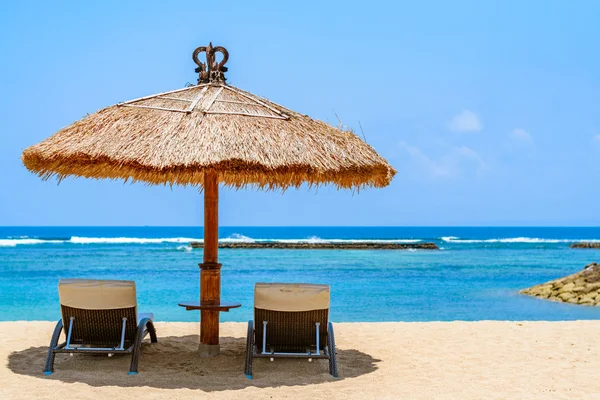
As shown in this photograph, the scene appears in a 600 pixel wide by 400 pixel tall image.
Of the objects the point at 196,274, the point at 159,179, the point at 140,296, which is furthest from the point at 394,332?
the point at 196,274

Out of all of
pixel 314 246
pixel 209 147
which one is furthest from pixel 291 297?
pixel 314 246

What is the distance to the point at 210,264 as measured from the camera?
228 inches

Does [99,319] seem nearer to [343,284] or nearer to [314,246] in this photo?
[343,284]

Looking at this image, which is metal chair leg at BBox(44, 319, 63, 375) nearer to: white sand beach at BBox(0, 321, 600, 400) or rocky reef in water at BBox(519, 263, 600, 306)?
white sand beach at BBox(0, 321, 600, 400)

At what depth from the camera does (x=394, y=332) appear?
26.4ft

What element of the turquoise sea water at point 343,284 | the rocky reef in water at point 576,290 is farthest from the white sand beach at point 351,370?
the rocky reef in water at point 576,290

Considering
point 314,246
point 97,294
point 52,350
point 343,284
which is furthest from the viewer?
point 314,246

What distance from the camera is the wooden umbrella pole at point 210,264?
5.80 metres

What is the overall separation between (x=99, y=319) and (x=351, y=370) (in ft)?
6.73

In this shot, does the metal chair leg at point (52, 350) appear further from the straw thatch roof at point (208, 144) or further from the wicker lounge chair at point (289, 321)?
the wicker lounge chair at point (289, 321)

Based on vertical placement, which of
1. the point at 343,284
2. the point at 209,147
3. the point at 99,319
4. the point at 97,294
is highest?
the point at 209,147

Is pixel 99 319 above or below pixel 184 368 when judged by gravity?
above

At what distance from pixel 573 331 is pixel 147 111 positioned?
541cm

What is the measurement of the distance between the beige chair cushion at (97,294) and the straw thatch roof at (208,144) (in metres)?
0.90
